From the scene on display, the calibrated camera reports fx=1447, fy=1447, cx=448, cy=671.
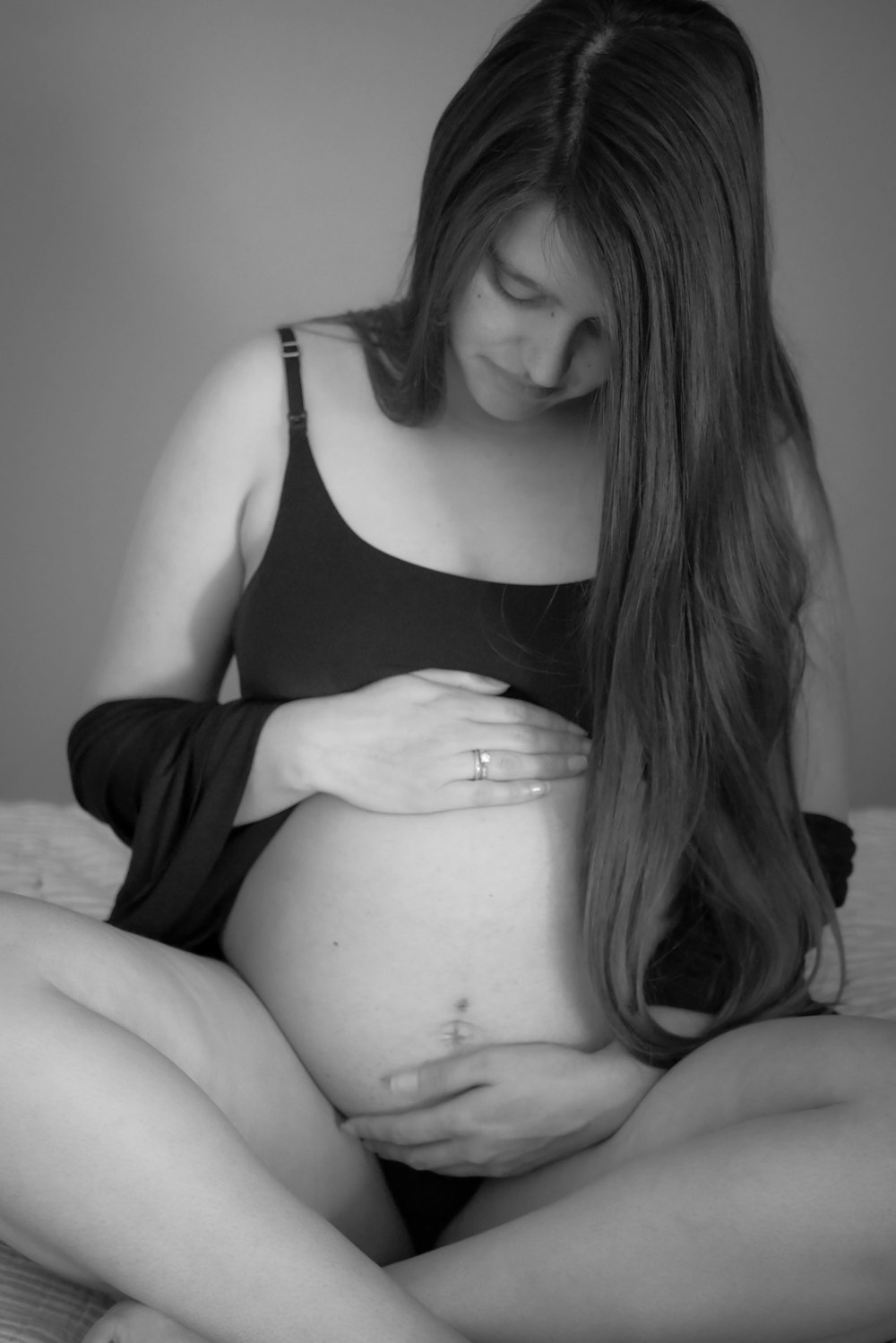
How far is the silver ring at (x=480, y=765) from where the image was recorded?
112cm

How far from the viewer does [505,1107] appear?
1069 millimetres

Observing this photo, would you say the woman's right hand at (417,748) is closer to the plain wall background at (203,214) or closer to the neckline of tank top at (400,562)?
the neckline of tank top at (400,562)

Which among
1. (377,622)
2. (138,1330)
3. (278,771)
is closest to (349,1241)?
(138,1330)

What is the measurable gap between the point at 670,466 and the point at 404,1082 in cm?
52

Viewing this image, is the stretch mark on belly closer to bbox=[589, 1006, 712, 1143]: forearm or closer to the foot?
bbox=[589, 1006, 712, 1143]: forearm

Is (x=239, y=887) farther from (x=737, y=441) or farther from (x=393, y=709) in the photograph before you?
(x=737, y=441)

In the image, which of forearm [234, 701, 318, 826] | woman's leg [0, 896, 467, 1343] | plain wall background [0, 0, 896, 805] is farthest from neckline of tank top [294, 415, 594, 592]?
plain wall background [0, 0, 896, 805]

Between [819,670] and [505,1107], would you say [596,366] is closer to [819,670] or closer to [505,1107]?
[819,670]

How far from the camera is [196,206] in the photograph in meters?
2.36

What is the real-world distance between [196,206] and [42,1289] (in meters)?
1.84

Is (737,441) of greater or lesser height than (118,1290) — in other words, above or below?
above

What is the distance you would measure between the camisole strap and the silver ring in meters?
0.33

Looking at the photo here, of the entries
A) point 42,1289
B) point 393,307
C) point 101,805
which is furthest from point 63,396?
point 42,1289

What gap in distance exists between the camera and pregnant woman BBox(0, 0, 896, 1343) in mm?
983
